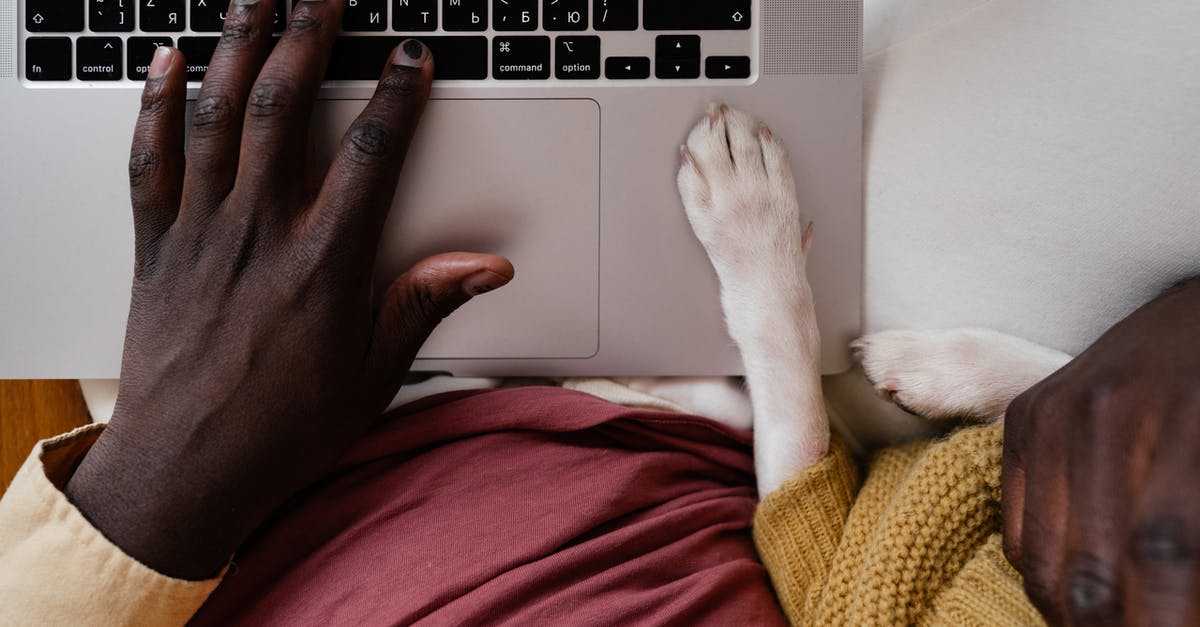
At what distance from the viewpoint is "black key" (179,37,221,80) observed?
0.67m

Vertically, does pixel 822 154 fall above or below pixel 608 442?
above

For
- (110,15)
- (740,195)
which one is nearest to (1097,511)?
(740,195)

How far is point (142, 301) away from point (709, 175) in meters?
0.47

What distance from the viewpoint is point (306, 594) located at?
708 millimetres

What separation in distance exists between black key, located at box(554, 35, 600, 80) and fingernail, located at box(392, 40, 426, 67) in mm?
108

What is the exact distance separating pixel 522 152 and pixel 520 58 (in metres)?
0.08

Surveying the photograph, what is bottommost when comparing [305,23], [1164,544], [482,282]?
[1164,544]

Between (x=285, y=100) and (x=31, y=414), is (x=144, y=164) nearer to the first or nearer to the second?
(x=285, y=100)

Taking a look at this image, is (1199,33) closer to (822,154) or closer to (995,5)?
(995,5)

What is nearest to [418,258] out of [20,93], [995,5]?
[20,93]

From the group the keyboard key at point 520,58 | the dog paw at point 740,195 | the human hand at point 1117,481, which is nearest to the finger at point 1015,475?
the human hand at point 1117,481

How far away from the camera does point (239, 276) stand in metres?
0.65

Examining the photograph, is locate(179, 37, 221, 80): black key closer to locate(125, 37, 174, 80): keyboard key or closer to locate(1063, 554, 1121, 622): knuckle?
locate(125, 37, 174, 80): keyboard key

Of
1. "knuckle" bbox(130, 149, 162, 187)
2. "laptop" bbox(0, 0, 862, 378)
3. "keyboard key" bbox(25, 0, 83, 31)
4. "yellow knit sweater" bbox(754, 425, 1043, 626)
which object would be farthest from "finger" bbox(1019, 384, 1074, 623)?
"keyboard key" bbox(25, 0, 83, 31)
